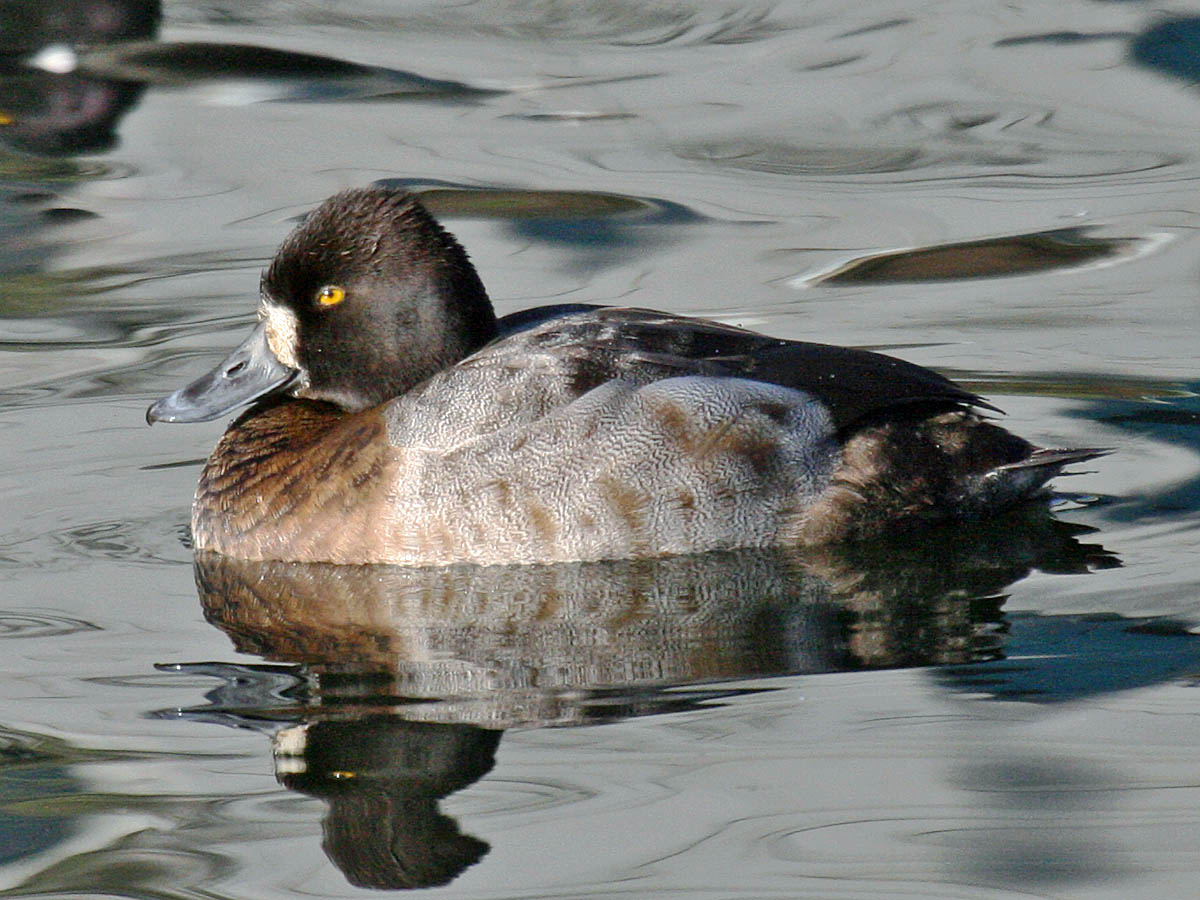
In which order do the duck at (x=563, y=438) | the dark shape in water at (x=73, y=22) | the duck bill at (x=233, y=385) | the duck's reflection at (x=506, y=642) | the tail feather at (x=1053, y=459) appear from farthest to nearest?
the dark shape in water at (x=73, y=22) < the duck bill at (x=233, y=385) < the tail feather at (x=1053, y=459) < the duck at (x=563, y=438) < the duck's reflection at (x=506, y=642)

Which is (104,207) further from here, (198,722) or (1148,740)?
(1148,740)

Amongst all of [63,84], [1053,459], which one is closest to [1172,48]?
[1053,459]

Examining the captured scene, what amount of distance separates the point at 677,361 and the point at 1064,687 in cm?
162

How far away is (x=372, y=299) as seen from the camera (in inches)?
231

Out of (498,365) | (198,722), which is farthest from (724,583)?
(198,722)

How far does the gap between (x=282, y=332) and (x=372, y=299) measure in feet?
1.20

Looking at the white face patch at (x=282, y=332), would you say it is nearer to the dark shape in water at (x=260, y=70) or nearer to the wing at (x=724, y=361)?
the wing at (x=724, y=361)

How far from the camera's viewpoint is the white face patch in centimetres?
602

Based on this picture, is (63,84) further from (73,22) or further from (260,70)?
(260,70)

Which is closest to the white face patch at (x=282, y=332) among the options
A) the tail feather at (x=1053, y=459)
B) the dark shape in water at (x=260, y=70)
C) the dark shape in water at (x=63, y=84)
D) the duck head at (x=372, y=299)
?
the duck head at (x=372, y=299)

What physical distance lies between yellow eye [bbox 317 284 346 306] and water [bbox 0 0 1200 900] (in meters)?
0.83

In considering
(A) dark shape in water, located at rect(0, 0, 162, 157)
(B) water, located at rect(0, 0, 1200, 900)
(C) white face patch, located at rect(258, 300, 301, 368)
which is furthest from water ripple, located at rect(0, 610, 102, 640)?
(A) dark shape in water, located at rect(0, 0, 162, 157)

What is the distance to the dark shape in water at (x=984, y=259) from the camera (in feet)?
27.6

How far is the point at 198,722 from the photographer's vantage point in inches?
180
